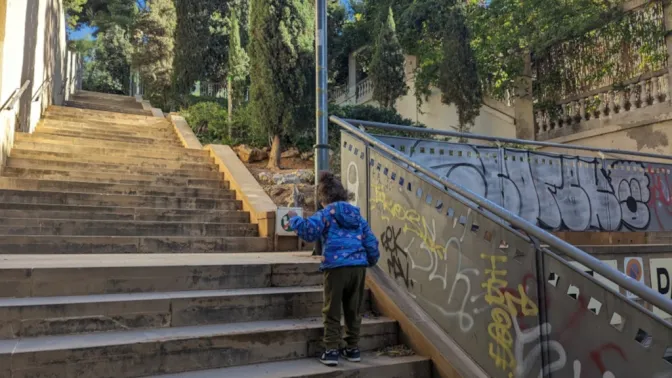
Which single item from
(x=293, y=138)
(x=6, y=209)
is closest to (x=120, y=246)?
(x=6, y=209)

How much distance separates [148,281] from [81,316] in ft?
1.98

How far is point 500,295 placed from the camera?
327cm

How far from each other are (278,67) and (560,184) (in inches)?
276

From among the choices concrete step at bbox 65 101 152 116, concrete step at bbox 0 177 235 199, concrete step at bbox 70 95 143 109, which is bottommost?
concrete step at bbox 0 177 235 199

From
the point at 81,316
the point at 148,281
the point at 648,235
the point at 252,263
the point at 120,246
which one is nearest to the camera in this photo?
the point at 81,316

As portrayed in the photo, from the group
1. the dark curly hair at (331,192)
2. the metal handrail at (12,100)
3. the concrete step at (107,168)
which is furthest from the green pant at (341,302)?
the metal handrail at (12,100)

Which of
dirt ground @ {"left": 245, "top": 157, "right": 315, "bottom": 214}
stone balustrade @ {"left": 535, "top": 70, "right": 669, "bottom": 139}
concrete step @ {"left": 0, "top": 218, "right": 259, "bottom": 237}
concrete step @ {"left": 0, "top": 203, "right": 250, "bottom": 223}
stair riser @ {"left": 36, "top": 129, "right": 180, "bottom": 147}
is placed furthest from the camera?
stair riser @ {"left": 36, "top": 129, "right": 180, "bottom": 147}

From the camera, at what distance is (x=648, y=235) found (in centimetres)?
724

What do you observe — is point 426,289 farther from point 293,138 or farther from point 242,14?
point 242,14

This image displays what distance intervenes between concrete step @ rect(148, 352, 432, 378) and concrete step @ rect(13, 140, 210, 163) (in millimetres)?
7159

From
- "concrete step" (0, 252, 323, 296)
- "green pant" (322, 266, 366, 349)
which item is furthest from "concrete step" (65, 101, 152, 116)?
"green pant" (322, 266, 366, 349)

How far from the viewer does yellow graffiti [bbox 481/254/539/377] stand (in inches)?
122

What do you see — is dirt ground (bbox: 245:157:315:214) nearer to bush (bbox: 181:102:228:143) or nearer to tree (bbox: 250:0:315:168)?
tree (bbox: 250:0:315:168)

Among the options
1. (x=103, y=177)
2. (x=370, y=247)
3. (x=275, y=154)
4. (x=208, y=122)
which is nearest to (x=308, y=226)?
(x=370, y=247)
